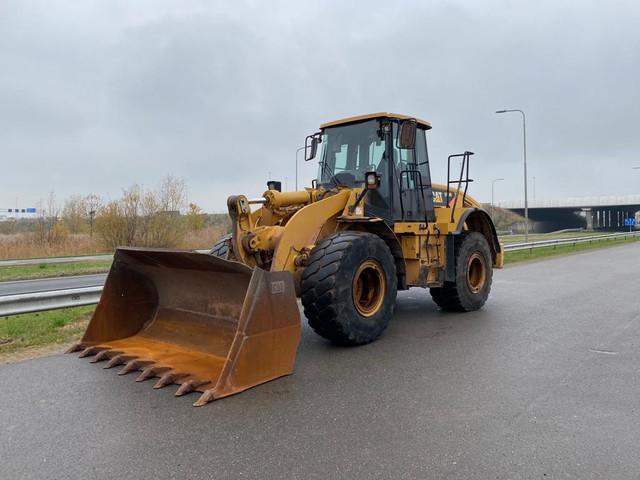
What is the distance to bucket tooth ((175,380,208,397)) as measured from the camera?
424cm

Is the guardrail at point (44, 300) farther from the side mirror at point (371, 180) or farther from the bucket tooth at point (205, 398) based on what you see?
the side mirror at point (371, 180)

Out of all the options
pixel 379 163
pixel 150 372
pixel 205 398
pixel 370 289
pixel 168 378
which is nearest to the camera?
pixel 205 398

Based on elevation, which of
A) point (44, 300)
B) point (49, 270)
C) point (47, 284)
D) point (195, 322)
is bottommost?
point (47, 284)

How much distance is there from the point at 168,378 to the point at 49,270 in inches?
631

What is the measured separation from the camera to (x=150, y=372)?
4.67 metres

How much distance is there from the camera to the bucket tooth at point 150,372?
4631mm

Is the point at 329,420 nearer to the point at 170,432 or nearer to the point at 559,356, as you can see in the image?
the point at 170,432

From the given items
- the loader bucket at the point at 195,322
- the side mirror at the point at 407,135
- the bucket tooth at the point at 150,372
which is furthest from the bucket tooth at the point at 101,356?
the side mirror at the point at 407,135

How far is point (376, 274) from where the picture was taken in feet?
20.0

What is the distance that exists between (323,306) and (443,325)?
8.33 feet

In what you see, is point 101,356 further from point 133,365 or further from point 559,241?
point 559,241

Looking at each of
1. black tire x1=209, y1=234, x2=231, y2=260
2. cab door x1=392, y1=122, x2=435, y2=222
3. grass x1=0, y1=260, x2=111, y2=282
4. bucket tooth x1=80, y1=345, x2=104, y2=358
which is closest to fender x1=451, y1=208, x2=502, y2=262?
cab door x1=392, y1=122, x2=435, y2=222

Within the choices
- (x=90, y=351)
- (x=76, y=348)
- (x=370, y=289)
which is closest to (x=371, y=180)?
(x=370, y=289)

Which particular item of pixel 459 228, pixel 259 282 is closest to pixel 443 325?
pixel 459 228
